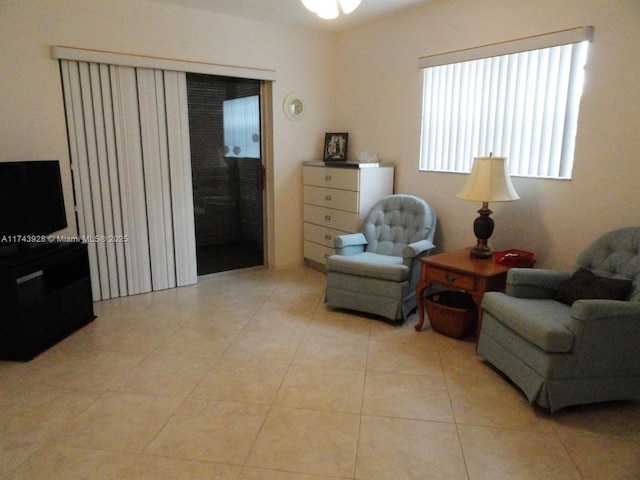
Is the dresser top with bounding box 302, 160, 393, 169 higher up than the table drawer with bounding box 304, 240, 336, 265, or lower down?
higher up

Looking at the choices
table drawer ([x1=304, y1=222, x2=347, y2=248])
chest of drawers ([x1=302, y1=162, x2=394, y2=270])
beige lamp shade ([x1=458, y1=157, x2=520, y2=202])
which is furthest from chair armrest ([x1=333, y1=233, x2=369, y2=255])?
beige lamp shade ([x1=458, y1=157, x2=520, y2=202])

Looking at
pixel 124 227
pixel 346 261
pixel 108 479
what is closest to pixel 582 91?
pixel 346 261

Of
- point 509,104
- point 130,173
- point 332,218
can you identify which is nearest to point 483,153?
point 509,104

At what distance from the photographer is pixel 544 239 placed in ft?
10.2

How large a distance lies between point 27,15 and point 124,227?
1.69 m

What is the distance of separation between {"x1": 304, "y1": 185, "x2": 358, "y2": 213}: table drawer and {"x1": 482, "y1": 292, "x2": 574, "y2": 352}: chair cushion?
1.73 meters

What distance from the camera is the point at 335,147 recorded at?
4688 mm

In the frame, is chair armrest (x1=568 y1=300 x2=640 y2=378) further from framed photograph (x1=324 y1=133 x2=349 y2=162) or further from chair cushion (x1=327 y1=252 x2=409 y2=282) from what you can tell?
framed photograph (x1=324 y1=133 x2=349 y2=162)

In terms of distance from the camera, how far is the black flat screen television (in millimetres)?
2738

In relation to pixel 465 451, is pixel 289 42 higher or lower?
higher

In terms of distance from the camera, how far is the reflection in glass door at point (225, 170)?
13.4 feet

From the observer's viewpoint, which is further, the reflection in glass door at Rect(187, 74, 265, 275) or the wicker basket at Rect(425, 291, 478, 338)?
the reflection in glass door at Rect(187, 74, 265, 275)

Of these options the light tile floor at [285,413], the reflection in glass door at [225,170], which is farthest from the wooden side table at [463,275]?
the reflection in glass door at [225,170]

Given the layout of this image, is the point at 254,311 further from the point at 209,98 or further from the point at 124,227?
the point at 209,98
